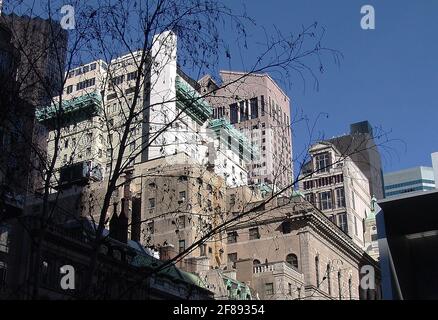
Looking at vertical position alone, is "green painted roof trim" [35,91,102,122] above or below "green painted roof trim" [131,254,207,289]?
below

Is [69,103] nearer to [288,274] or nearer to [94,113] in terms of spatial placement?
[94,113]

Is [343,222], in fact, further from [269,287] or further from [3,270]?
[3,270]

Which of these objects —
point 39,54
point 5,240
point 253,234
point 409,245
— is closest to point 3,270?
point 5,240

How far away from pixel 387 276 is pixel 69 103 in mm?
11081

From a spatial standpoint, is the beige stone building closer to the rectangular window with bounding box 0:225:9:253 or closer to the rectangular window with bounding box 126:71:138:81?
the rectangular window with bounding box 0:225:9:253

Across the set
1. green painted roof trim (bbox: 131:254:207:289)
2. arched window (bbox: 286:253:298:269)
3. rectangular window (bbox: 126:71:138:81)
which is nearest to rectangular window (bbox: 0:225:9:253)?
green painted roof trim (bbox: 131:254:207:289)

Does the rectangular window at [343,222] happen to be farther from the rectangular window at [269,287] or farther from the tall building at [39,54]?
the tall building at [39,54]

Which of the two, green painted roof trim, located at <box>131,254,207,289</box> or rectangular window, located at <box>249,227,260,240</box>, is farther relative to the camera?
rectangular window, located at <box>249,227,260,240</box>

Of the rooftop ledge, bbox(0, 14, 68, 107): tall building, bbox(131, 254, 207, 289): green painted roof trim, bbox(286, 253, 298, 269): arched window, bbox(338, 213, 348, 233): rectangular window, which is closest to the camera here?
bbox(0, 14, 68, 107): tall building

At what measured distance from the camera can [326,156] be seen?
474ft

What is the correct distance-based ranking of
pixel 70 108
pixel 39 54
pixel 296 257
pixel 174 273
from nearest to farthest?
pixel 39 54 → pixel 70 108 → pixel 174 273 → pixel 296 257
